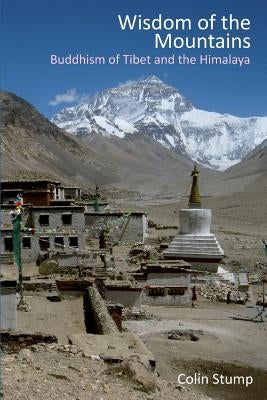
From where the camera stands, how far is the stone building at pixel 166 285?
1923 cm

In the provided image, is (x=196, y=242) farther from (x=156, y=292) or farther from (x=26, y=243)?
(x=26, y=243)

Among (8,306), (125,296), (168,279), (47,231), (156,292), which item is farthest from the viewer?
(47,231)

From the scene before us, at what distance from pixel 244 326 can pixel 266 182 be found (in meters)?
86.2

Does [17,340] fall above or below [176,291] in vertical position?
above

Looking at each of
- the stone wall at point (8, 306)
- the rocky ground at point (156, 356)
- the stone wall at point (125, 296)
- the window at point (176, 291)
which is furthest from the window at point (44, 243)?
the stone wall at point (8, 306)

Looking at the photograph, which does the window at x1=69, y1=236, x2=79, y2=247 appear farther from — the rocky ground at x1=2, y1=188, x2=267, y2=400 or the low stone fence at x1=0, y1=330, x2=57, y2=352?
the low stone fence at x1=0, y1=330, x2=57, y2=352

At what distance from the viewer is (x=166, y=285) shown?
19.5 m

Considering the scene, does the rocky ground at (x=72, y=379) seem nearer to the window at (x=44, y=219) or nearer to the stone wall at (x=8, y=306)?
the stone wall at (x=8, y=306)

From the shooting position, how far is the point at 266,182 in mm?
99438

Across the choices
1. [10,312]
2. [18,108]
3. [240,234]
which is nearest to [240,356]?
[10,312]

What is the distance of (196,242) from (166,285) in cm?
565

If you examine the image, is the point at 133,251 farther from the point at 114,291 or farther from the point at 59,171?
the point at 59,171

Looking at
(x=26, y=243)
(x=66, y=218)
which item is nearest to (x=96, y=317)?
(x=26, y=243)

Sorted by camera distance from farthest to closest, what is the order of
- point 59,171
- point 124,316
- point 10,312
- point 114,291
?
point 59,171 → point 114,291 → point 124,316 → point 10,312
